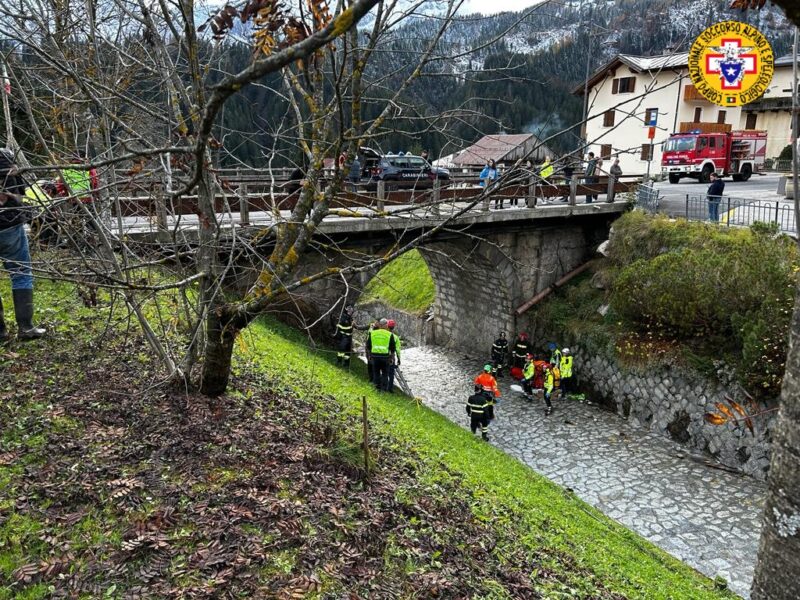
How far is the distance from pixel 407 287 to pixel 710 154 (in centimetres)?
1770

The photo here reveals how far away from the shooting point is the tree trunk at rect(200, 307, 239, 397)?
5988 millimetres

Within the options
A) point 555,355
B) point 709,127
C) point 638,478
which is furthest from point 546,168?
point 709,127

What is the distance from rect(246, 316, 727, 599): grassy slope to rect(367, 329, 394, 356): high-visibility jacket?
1.11m

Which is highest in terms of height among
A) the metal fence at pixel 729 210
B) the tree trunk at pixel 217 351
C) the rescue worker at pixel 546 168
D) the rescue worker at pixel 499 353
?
the rescue worker at pixel 546 168

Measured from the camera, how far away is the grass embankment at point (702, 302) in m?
11.5

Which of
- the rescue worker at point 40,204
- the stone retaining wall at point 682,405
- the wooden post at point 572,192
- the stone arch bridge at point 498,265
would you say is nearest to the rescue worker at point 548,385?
the stone retaining wall at point 682,405

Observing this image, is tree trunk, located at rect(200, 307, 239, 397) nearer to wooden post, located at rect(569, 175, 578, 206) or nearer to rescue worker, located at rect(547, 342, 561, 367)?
rescue worker, located at rect(547, 342, 561, 367)

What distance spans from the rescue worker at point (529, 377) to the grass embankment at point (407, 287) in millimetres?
8036

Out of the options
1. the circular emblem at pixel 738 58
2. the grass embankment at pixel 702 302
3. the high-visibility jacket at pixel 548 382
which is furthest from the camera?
the high-visibility jacket at pixel 548 382

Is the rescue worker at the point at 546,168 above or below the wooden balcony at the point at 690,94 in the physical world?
below

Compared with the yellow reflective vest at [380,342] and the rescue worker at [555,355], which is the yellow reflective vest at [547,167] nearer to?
the yellow reflective vest at [380,342]

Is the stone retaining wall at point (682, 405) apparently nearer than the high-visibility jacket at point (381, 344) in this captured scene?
Yes

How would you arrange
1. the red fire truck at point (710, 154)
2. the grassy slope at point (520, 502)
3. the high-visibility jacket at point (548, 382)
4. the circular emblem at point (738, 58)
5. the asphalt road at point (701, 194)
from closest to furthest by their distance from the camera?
the grassy slope at point (520, 502) → the circular emblem at point (738, 58) → the high-visibility jacket at point (548, 382) → the asphalt road at point (701, 194) → the red fire truck at point (710, 154)

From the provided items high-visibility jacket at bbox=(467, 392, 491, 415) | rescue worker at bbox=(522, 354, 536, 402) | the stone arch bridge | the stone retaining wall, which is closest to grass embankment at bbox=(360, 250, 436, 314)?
Result: the stone arch bridge
